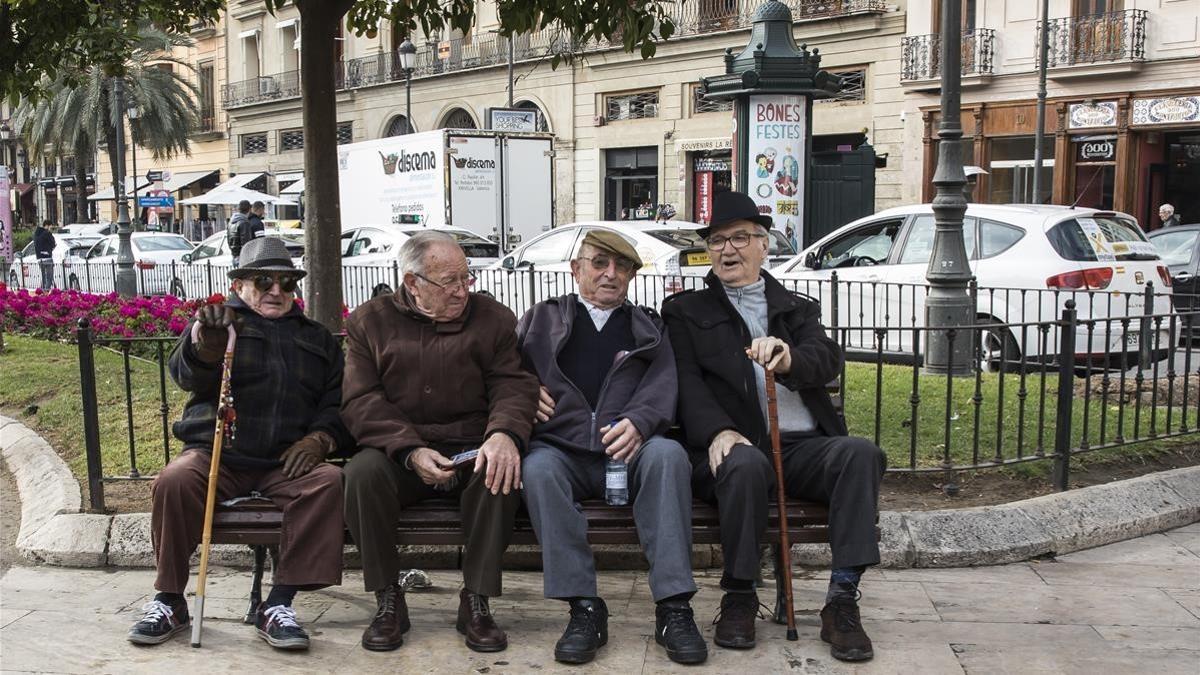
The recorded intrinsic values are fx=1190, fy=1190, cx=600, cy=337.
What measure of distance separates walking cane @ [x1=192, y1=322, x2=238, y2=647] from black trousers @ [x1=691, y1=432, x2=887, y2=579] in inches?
73.0

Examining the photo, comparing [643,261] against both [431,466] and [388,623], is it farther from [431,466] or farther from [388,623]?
[388,623]

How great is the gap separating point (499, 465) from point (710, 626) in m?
1.05

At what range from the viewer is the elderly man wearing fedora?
14.4 ft

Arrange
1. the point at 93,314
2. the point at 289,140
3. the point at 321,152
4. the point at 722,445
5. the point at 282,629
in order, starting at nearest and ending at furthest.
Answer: the point at 282,629 < the point at 722,445 < the point at 321,152 < the point at 93,314 < the point at 289,140

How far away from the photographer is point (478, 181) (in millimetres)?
22188

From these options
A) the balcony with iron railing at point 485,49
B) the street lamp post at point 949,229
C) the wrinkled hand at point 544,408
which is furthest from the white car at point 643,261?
the balcony with iron railing at point 485,49

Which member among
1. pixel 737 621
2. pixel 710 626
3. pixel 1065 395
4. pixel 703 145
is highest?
pixel 703 145

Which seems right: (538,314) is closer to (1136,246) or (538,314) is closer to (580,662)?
Answer: (580,662)

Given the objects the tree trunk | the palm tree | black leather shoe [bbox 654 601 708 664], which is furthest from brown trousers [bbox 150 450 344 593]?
the palm tree

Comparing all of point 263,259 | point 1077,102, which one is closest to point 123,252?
point 263,259

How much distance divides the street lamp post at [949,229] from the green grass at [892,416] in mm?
491

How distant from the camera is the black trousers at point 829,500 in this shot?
431cm

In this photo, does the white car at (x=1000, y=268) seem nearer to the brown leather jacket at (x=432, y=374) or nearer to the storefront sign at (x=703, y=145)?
the brown leather jacket at (x=432, y=374)

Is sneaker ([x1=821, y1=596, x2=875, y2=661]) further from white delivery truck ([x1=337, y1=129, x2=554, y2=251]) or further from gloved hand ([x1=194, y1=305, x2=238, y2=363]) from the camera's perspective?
white delivery truck ([x1=337, y1=129, x2=554, y2=251])
